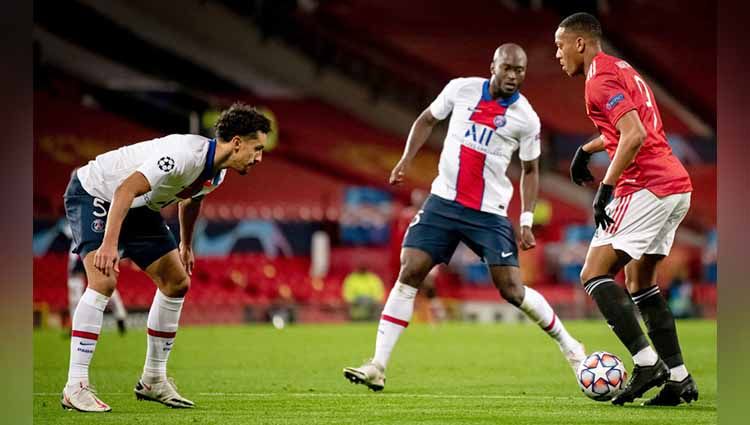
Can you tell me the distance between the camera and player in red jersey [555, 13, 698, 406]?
235 inches

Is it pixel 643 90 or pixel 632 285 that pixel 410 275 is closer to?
pixel 632 285

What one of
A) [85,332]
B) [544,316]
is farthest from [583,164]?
[85,332]

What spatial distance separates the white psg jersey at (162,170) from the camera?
568 cm

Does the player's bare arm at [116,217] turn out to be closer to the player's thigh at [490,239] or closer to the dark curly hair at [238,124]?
the dark curly hair at [238,124]

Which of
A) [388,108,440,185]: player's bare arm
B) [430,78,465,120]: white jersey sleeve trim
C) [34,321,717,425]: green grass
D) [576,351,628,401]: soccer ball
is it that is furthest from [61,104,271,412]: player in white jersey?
[576,351,628,401]: soccer ball

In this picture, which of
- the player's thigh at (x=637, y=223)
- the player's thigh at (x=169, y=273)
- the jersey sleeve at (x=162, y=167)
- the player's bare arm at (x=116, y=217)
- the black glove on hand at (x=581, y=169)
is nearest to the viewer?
the player's bare arm at (x=116, y=217)

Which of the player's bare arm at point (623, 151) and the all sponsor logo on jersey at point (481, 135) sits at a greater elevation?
the all sponsor logo on jersey at point (481, 135)

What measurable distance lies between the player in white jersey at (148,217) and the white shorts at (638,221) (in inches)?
74.9

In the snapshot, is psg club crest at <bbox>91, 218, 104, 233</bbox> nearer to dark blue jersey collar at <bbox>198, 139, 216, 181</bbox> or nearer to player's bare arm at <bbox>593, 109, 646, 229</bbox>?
dark blue jersey collar at <bbox>198, 139, 216, 181</bbox>

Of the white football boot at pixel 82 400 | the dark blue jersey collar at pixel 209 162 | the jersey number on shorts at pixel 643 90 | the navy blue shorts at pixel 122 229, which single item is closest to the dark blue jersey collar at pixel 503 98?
the jersey number on shorts at pixel 643 90

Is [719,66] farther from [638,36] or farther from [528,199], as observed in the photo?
[638,36]

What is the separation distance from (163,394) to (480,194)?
2.34 metres

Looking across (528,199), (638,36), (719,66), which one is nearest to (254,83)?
(638,36)

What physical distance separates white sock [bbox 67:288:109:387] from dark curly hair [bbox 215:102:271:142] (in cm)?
107
